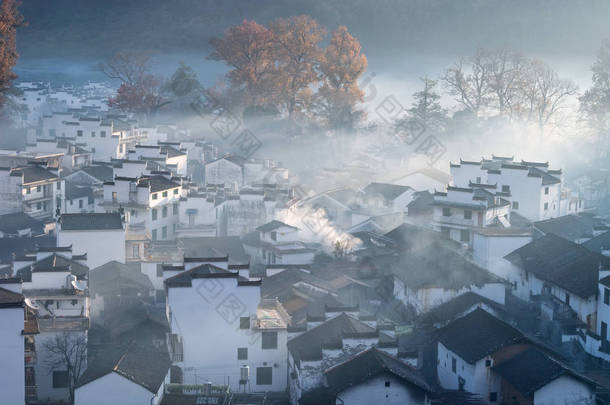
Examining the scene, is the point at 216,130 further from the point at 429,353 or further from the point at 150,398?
the point at 150,398

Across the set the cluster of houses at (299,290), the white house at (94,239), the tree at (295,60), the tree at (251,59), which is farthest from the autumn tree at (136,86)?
the white house at (94,239)

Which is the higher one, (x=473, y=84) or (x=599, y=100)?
(x=473, y=84)

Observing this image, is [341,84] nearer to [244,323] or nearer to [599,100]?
[599,100]

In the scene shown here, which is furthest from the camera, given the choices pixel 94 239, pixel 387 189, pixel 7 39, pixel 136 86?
pixel 136 86

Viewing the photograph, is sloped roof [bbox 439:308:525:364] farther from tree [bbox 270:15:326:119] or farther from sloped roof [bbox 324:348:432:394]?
tree [bbox 270:15:326:119]

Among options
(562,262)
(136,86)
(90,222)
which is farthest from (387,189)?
(136,86)

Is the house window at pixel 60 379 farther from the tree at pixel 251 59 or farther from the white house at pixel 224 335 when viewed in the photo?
the tree at pixel 251 59
